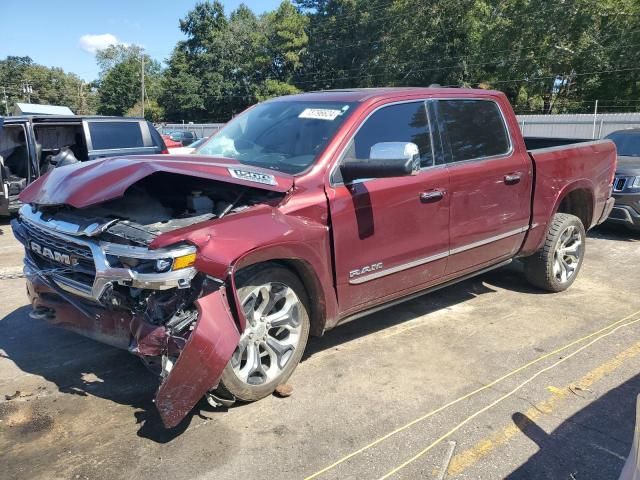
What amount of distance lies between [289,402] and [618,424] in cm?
195

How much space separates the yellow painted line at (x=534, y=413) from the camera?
2865mm

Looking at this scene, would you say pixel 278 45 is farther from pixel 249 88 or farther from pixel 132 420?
pixel 132 420

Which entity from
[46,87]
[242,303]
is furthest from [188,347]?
[46,87]

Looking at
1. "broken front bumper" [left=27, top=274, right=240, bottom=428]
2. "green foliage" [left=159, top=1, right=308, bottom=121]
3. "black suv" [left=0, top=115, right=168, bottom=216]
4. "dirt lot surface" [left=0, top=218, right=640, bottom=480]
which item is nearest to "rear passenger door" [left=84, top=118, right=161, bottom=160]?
"black suv" [left=0, top=115, right=168, bottom=216]

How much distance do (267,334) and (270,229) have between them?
0.68 metres

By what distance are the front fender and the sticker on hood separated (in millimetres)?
720

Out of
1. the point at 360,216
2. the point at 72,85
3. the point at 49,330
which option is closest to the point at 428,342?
the point at 360,216

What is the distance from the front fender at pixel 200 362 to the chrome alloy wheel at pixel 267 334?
0.29 m

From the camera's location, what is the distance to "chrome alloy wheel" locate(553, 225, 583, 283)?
5.56m

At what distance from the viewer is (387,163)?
3.40m

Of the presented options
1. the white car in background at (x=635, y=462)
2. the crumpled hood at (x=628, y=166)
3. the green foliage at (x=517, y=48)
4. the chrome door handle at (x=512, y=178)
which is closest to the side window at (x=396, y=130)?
the chrome door handle at (x=512, y=178)

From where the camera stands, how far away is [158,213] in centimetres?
331

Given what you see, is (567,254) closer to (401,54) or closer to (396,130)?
(396,130)

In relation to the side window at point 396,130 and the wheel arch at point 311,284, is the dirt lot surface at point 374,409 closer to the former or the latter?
the wheel arch at point 311,284
